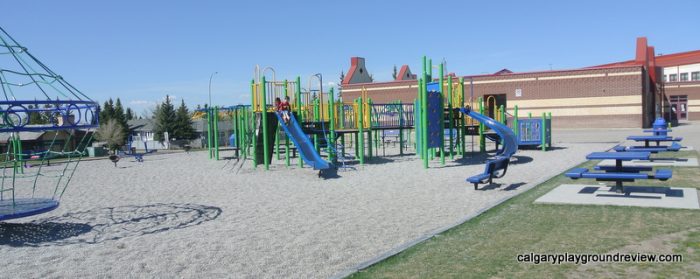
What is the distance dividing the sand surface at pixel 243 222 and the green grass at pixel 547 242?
2.02ft

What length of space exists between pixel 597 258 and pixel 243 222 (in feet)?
16.8

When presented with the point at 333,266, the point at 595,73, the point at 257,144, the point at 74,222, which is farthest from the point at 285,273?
the point at 595,73

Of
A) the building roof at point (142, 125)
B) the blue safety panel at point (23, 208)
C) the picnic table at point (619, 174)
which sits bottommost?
the blue safety panel at point (23, 208)

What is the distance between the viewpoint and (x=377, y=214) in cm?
873

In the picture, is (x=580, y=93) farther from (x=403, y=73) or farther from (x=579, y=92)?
(x=403, y=73)

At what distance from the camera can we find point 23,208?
25.8 feet

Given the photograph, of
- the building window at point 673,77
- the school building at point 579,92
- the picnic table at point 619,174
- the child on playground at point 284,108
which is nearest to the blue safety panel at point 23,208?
the child on playground at point 284,108

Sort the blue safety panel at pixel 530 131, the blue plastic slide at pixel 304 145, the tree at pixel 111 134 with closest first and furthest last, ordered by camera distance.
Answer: the blue plastic slide at pixel 304 145 < the blue safety panel at pixel 530 131 < the tree at pixel 111 134

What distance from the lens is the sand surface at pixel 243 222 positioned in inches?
236

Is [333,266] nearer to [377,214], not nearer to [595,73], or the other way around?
[377,214]

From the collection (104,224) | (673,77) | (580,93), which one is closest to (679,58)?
(673,77)

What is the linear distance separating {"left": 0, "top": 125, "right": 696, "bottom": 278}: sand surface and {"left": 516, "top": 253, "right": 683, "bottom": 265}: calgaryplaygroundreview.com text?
172 centimetres

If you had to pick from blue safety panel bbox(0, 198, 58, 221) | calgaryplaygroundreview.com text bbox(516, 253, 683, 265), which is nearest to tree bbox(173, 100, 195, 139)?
blue safety panel bbox(0, 198, 58, 221)

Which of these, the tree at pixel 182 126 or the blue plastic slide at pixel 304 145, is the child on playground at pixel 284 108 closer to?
the blue plastic slide at pixel 304 145
